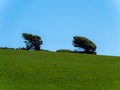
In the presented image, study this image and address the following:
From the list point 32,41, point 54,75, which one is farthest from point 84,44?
point 54,75

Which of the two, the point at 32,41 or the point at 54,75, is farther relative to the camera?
the point at 32,41

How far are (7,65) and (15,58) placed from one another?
6895 millimetres

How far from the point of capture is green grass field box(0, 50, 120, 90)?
34594mm

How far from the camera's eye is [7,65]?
44.5 m

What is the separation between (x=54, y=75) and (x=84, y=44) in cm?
4342

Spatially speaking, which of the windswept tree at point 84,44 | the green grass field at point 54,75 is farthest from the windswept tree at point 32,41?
the green grass field at point 54,75

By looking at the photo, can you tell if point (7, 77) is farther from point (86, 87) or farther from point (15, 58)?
point (15, 58)

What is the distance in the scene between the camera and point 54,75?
39.8 meters

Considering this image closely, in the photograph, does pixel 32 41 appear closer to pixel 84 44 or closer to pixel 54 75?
pixel 84 44

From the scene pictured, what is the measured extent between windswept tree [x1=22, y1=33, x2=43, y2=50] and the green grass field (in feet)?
88.7

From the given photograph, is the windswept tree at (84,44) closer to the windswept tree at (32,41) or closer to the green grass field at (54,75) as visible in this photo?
the windswept tree at (32,41)

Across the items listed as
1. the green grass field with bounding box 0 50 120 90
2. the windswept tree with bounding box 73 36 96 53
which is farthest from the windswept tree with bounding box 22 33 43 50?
the green grass field with bounding box 0 50 120 90

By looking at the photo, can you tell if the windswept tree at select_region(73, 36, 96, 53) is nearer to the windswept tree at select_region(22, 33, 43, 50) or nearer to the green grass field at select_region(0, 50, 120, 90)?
the windswept tree at select_region(22, 33, 43, 50)

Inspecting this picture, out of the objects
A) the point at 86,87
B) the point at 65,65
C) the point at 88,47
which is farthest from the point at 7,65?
the point at 88,47
